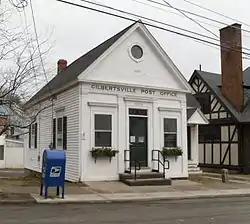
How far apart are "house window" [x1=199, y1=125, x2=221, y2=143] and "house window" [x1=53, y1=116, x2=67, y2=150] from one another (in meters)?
13.2

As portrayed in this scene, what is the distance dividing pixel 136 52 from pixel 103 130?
4.27 meters

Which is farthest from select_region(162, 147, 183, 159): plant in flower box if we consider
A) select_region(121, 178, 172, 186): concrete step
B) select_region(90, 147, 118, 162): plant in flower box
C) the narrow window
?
the narrow window

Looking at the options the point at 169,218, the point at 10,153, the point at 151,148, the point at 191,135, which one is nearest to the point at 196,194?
the point at 151,148

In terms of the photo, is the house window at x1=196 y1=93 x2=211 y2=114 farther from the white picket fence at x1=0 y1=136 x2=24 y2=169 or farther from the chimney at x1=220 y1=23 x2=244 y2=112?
the white picket fence at x1=0 y1=136 x2=24 y2=169

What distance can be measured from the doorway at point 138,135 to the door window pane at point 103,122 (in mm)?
1165

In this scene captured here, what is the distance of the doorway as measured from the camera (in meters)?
20.1

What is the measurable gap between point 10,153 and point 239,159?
2293cm

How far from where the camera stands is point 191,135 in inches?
A: 1005

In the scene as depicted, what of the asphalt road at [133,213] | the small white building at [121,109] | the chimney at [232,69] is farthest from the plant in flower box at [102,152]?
the chimney at [232,69]

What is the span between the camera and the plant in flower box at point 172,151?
20777mm

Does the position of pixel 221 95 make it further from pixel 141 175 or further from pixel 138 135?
pixel 141 175

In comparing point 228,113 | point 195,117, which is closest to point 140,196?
point 195,117

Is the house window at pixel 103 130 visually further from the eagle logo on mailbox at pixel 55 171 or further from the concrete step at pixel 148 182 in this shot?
the eagle logo on mailbox at pixel 55 171

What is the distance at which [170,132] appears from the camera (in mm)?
21312
